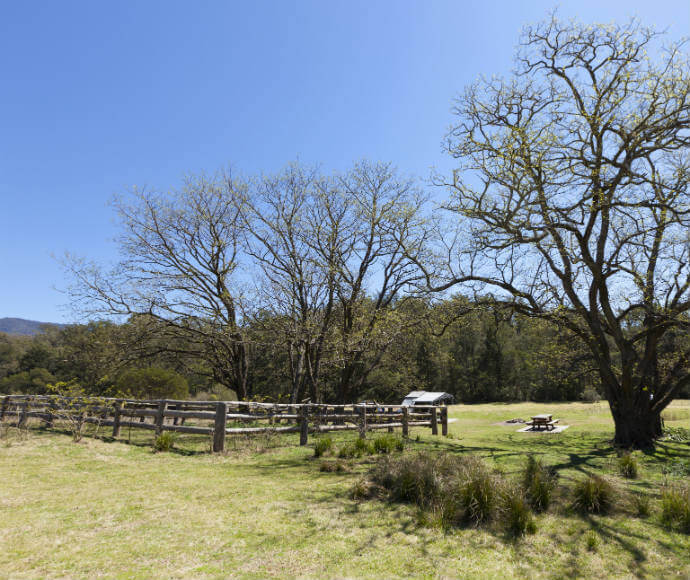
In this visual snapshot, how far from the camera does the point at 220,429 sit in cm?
971

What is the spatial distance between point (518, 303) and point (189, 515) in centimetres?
1062

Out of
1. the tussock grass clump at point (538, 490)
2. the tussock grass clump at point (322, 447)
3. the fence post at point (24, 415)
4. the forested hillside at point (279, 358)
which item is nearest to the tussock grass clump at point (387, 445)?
the tussock grass clump at point (322, 447)

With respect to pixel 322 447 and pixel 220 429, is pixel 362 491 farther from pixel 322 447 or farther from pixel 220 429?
pixel 220 429

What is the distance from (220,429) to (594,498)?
7.46m

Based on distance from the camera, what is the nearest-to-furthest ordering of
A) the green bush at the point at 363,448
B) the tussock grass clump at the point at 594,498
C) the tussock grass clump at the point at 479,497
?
the tussock grass clump at the point at 479,497, the tussock grass clump at the point at 594,498, the green bush at the point at 363,448

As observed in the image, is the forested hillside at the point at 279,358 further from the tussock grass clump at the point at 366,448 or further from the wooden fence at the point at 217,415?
the tussock grass clump at the point at 366,448

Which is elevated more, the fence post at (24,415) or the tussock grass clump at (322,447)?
the fence post at (24,415)

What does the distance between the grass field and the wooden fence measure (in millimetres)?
2466

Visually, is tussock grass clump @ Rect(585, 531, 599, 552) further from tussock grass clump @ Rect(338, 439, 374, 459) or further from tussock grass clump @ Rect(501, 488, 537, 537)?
tussock grass clump @ Rect(338, 439, 374, 459)

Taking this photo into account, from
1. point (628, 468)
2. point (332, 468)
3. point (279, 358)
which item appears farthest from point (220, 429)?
point (279, 358)

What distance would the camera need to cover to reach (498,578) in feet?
12.3

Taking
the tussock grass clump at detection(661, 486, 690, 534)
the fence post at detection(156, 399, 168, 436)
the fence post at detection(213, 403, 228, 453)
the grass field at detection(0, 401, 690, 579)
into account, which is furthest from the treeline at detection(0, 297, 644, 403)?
the tussock grass clump at detection(661, 486, 690, 534)

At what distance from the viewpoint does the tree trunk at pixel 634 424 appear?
1140cm

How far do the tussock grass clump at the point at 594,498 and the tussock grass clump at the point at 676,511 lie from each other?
22.8 inches
